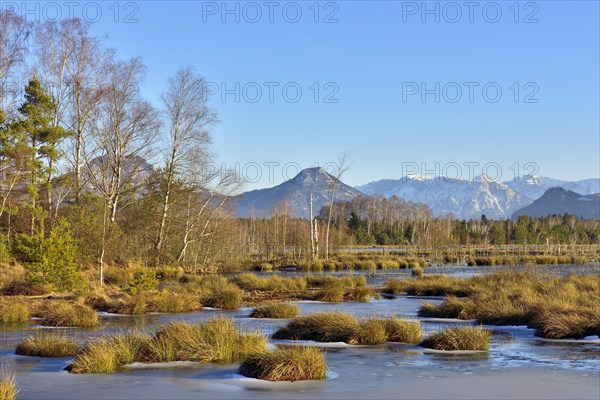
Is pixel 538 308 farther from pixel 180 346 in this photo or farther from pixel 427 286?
pixel 427 286

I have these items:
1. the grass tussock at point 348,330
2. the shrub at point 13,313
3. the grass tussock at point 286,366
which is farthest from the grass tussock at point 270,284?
the grass tussock at point 286,366

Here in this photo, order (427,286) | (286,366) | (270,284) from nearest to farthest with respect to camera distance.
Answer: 1. (286,366)
2. (427,286)
3. (270,284)

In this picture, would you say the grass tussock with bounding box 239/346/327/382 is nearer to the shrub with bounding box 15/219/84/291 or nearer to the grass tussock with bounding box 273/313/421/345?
the grass tussock with bounding box 273/313/421/345

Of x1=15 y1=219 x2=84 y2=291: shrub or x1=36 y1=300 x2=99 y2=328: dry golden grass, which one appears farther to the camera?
x1=15 y1=219 x2=84 y2=291: shrub

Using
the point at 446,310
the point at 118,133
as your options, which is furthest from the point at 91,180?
the point at 446,310

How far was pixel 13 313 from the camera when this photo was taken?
21812 mm

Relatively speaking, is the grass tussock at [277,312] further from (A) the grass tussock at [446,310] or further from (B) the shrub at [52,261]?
(B) the shrub at [52,261]

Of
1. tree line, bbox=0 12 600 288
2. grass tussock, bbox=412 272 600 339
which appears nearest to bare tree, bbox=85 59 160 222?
tree line, bbox=0 12 600 288

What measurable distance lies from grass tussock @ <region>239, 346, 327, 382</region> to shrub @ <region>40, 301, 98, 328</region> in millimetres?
Answer: 9312

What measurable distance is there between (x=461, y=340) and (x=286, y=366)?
5.28 m

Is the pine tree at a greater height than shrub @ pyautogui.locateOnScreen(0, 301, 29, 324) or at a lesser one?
greater

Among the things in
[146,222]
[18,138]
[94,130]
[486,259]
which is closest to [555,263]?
[486,259]

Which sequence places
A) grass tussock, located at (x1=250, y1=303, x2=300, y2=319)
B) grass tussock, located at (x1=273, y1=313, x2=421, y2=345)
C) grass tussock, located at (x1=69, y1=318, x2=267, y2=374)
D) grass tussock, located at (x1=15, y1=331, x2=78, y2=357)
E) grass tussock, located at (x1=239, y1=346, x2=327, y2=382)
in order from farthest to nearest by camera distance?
grass tussock, located at (x1=250, y1=303, x2=300, y2=319) < grass tussock, located at (x1=273, y1=313, x2=421, y2=345) < grass tussock, located at (x1=15, y1=331, x2=78, y2=357) < grass tussock, located at (x1=69, y1=318, x2=267, y2=374) < grass tussock, located at (x1=239, y1=346, x2=327, y2=382)

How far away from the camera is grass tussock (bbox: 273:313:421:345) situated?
16.6m
